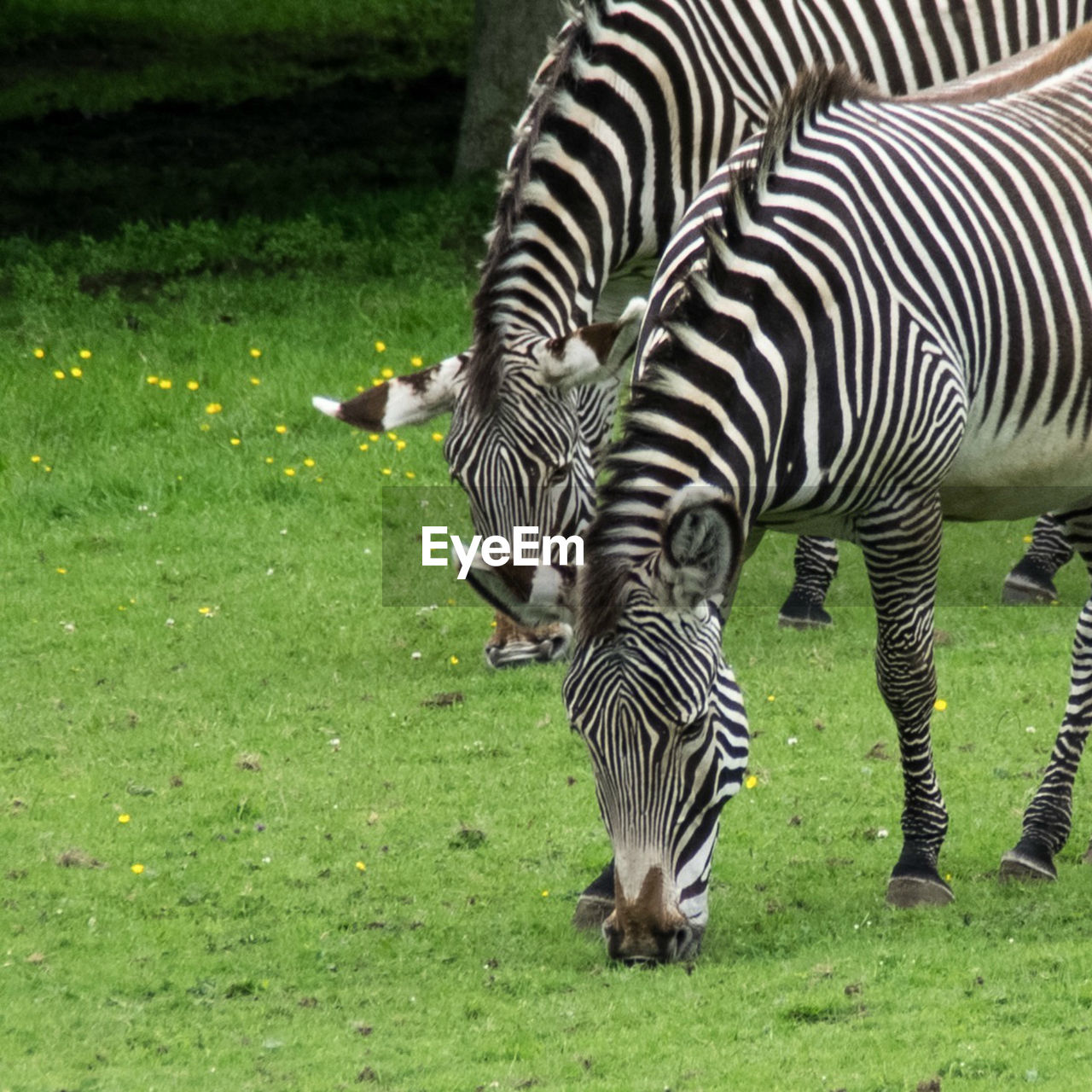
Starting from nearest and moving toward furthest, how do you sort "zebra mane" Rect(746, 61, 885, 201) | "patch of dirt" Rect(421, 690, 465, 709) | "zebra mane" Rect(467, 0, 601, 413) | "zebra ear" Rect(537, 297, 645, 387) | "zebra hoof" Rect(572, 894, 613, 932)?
"zebra mane" Rect(746, 61, 885, 201) < "zebra hoof" Rect(572, 894, 613, 932) < "zebra ear" Rect(537, 297, 645, 387) < "zebra mane" Rect(467, 0, 601, 413) < "patch of dirt" Rect(421, 690, 465, 709)

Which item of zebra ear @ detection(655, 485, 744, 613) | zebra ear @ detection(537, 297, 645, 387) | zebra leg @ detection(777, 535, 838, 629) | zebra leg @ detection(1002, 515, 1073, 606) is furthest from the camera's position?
zebra leg @ detection(1002, 515, 1073, 606)

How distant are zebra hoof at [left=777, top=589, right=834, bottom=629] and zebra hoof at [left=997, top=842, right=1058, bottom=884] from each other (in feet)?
12.2

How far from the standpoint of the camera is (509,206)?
27.2 feet

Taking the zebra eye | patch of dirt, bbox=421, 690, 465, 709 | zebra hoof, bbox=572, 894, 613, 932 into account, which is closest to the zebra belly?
the zebra eye

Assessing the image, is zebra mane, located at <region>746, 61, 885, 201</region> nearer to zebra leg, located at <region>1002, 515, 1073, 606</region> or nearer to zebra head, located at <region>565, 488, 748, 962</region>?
zebra head, located at <region>565, 488, 748, 962</region>

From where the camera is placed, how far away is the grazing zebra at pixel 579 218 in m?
7.95

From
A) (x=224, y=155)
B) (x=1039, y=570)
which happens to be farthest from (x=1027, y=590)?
(x=224, y=155)

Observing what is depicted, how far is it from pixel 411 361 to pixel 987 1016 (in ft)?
33.7

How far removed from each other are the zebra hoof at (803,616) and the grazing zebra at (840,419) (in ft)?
11.2

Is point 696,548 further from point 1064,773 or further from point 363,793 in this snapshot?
point 363,793

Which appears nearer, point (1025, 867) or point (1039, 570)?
point (1025, 867)

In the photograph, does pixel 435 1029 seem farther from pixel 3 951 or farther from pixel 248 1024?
pixel 3 951

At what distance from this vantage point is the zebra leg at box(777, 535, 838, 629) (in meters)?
10.5

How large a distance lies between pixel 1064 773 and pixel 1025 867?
47 centimetres
